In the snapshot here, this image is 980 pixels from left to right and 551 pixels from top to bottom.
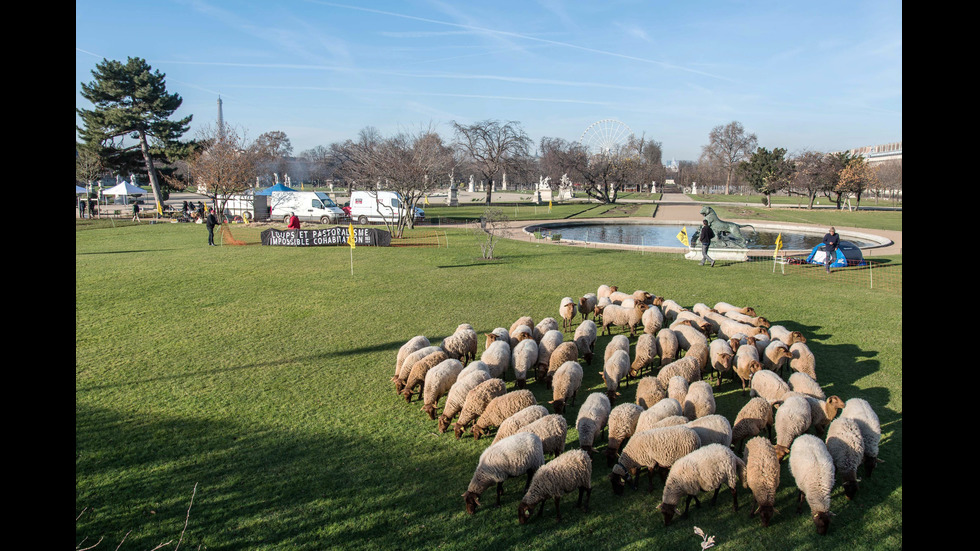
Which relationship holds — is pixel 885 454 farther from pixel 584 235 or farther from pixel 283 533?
pixel 584 235

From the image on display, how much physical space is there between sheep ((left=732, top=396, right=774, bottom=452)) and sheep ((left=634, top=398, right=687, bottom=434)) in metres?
0.74

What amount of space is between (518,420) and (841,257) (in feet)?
61.0

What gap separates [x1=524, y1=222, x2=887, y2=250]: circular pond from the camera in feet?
98.7

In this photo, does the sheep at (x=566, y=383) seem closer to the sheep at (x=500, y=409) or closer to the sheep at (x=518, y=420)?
Answer: the sheep at (x=500, y=409)

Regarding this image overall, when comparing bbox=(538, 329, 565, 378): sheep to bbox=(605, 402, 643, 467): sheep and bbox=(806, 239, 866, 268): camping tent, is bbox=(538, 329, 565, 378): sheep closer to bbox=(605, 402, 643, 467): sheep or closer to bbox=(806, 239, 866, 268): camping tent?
bbox=(605, 402, 643, 467): sheep

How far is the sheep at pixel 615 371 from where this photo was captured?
Answer: 28.2 feet

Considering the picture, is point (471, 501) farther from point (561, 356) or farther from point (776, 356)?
point (776, 356)

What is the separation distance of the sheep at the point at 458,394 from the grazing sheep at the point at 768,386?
4.00 metres

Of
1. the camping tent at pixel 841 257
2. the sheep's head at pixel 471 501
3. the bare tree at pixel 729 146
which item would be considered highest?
the bare tree at pixel 729 146

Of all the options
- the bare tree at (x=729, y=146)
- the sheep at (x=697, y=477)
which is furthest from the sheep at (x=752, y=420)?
the bare tree at (x=729, y=146)

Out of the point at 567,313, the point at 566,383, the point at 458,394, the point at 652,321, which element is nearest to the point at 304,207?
the point at 567,313

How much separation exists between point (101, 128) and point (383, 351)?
144 ft

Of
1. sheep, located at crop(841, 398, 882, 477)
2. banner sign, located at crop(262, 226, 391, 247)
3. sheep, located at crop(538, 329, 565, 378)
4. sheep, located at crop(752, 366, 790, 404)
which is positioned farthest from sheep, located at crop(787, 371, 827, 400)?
banner sign, located at crop(262, 226, 391, 247)
